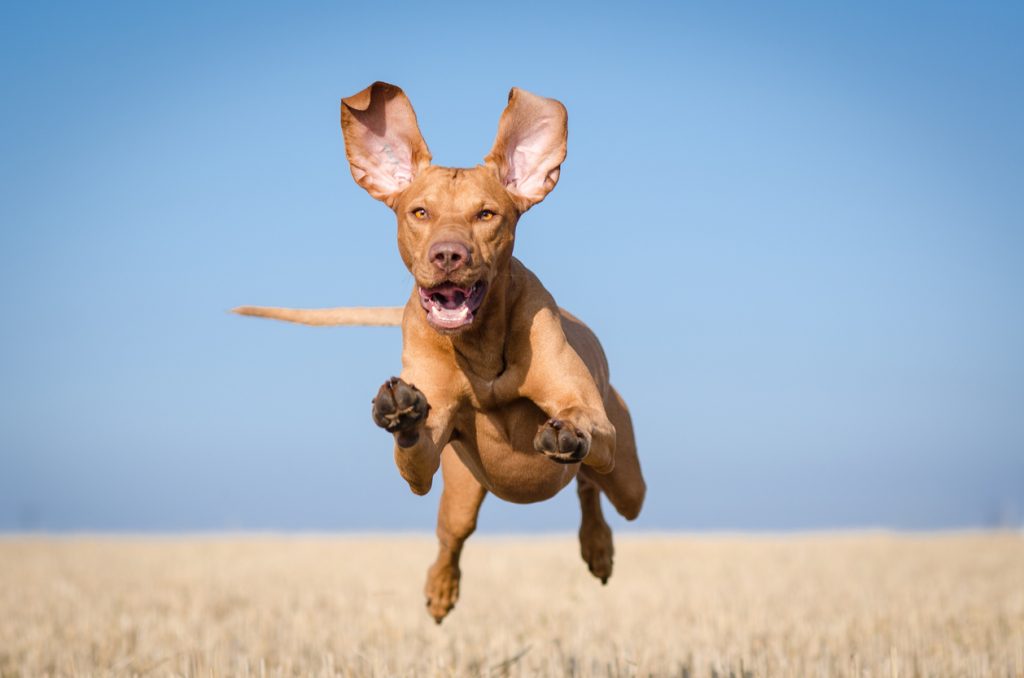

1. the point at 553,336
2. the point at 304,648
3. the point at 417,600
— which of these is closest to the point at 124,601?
the point at 417,600

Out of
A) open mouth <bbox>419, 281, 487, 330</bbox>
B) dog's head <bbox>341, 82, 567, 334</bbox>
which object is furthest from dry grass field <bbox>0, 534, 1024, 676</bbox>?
dog's head <bbox>341, 82, 567, 334</bbox>

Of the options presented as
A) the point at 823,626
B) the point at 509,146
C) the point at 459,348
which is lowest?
the point at 823,626

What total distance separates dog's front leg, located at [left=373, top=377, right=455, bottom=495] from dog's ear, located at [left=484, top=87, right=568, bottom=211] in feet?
3.80

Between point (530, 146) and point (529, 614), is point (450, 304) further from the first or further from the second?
point (529, 614)

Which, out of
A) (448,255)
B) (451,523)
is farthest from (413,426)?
(451,523)

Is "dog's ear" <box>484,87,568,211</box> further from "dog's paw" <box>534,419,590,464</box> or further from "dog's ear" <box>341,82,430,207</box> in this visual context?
"dog's paw" <box>534,419,590,464</box>

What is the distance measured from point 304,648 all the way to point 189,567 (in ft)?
27.8

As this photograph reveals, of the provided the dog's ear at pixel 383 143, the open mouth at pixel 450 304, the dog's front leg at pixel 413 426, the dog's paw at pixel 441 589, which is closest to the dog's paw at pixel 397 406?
the dog's front leg at pixel 413 426

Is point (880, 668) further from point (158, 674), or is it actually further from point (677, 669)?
point (158, 674)

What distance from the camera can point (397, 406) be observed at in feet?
14.7

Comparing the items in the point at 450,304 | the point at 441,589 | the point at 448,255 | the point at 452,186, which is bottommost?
the point at 441,589

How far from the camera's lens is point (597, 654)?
23.6 feet

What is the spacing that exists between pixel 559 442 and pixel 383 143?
1916 millimetres

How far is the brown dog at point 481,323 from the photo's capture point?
4.81 m
